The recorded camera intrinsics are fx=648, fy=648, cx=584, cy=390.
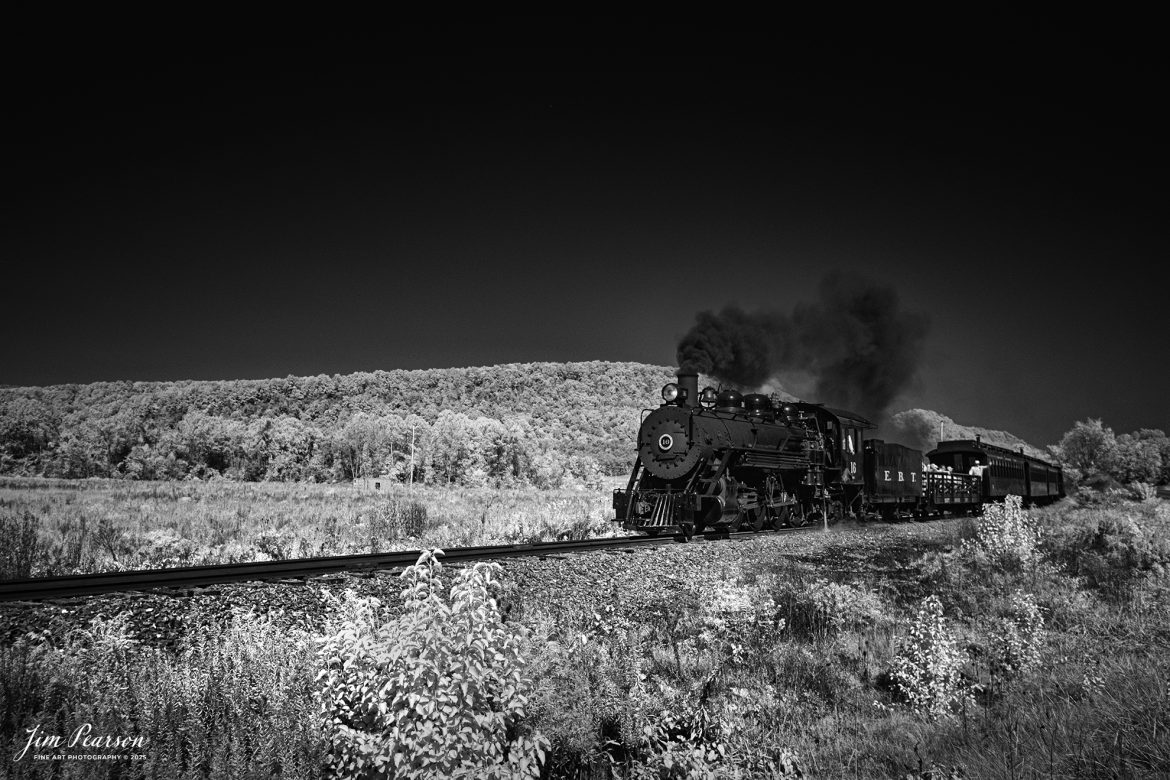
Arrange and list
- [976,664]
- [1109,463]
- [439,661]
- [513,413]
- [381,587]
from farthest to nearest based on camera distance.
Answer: [513,413]
[1109,463]
[381,587]
[976,664]
[439,661]

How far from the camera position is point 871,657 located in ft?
24.7

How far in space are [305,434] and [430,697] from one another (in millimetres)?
56428

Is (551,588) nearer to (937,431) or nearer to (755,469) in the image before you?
(755,469)

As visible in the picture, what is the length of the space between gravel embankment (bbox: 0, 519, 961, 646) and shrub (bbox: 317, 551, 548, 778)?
136 centimetres

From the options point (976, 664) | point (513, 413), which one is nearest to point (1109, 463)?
point (513, 413)

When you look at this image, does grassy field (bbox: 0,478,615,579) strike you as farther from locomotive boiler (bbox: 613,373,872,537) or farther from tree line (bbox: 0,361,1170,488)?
tree line (bbox: 0,361,1170,488)

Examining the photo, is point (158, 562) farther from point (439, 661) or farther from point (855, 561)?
point (855, 561)

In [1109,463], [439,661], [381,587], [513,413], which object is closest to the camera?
[439,661]

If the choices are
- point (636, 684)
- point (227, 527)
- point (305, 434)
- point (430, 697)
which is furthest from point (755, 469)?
point (305, 434)

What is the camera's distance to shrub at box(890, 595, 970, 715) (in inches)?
241

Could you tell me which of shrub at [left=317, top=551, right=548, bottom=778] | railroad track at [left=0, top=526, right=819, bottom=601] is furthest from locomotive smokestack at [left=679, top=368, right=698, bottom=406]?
shrub at [left=317, top=551, right=548, bottom=778]

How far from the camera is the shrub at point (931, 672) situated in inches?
241

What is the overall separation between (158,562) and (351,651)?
1020cm

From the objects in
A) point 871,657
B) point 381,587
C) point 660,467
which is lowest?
point 871,657
